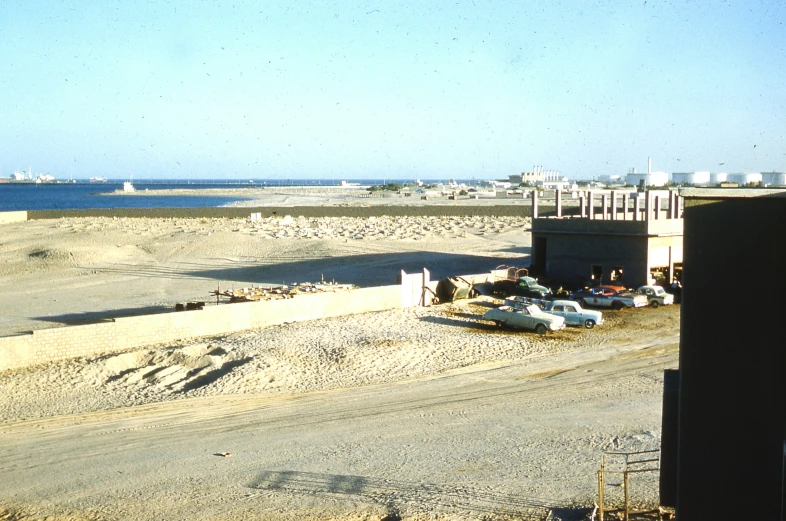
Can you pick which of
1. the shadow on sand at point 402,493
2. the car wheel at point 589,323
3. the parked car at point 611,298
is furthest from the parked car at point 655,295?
the shadow on sand at point 402,493

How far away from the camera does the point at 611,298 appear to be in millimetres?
32906

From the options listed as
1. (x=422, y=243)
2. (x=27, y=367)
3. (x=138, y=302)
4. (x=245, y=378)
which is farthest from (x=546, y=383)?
(x=422, y=243)

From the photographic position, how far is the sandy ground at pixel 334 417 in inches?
553

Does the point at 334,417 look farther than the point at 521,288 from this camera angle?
No

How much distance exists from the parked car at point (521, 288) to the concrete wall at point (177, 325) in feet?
17.3

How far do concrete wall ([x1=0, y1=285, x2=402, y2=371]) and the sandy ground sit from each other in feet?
2.25

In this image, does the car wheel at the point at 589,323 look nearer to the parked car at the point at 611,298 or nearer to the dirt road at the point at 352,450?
the parked car at the point at 611,298

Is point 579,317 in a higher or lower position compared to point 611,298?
lower

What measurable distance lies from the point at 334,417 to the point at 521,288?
17582mm

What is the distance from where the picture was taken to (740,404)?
935 centimetres

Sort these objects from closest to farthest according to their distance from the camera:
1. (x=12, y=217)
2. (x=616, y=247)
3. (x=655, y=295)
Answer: (x=655, y=295), (x=616, y=247), (x=12, y=217)

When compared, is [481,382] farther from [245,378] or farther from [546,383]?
[245,378]

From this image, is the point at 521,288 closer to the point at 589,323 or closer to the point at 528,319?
the point at 589,323

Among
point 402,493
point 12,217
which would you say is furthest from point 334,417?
point 12,217
